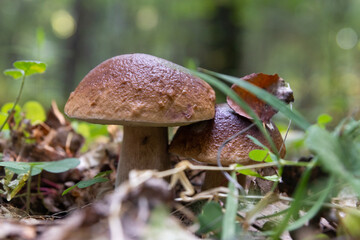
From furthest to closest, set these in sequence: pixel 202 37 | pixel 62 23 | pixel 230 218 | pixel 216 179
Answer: pixel 62 23 → pixel 202 37 → pixel 216 179 → pixel 230 218

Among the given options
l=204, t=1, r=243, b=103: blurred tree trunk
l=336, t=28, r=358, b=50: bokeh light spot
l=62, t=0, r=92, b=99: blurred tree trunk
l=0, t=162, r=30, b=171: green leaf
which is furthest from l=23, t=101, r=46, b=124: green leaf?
l=336, t=28, r=358, b=50: bokeh light spot

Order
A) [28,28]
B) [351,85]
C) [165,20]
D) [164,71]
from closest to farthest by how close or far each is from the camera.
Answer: [164,71] → [351,85] → [165,20] → [28,28]

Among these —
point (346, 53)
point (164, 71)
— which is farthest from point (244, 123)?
point (346, 53)

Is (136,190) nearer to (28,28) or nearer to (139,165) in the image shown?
(139,165)

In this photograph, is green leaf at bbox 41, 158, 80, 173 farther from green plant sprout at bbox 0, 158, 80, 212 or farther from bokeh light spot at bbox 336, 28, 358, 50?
bokeh light spot at bbox 336, 28, 358, 50

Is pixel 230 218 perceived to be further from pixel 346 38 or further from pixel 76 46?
pixel 76 46

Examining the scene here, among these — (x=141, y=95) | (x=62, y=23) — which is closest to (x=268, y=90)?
(x=141, y=95)
